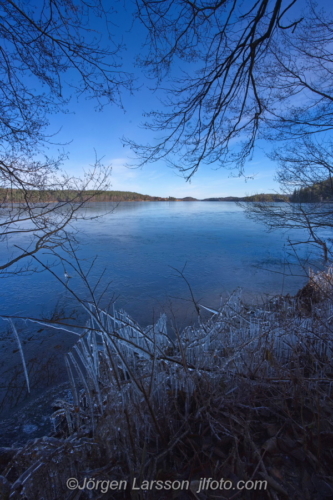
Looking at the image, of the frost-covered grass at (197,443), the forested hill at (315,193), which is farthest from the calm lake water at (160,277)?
the forested hill at (315,193)

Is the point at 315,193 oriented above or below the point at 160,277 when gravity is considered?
above

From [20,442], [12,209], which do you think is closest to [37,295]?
[12,209]

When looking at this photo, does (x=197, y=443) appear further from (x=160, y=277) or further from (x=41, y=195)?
(x=160, y=277)

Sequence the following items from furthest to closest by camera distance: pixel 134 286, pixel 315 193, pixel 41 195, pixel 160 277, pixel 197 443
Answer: pixel 160 277
pixel 134 286
pixel 315 193
pixel 41 195
pixel 197 443

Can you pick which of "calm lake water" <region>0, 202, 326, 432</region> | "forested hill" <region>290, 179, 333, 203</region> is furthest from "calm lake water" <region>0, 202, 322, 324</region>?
A: "forested hill" <region>290, 179, 333, 203</region>

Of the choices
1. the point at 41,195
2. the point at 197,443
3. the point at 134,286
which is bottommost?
the point at 134,286

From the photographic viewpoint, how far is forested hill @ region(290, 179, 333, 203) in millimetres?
5547

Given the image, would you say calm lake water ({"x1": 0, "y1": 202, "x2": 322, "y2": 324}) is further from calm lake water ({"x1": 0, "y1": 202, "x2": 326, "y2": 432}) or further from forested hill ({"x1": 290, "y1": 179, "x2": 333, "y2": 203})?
forested hill ({"x1": 290, "y1": 179, "x2": 333, "y2": 203})

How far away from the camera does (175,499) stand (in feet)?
3.69

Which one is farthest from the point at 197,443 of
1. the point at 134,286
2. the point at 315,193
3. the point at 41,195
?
the point at 315,193

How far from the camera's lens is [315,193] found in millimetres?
5895

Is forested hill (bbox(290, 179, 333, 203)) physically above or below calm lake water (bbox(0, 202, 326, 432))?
above

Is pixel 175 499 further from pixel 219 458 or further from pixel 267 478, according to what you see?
pixel 267 478

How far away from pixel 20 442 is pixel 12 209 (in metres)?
3.03
